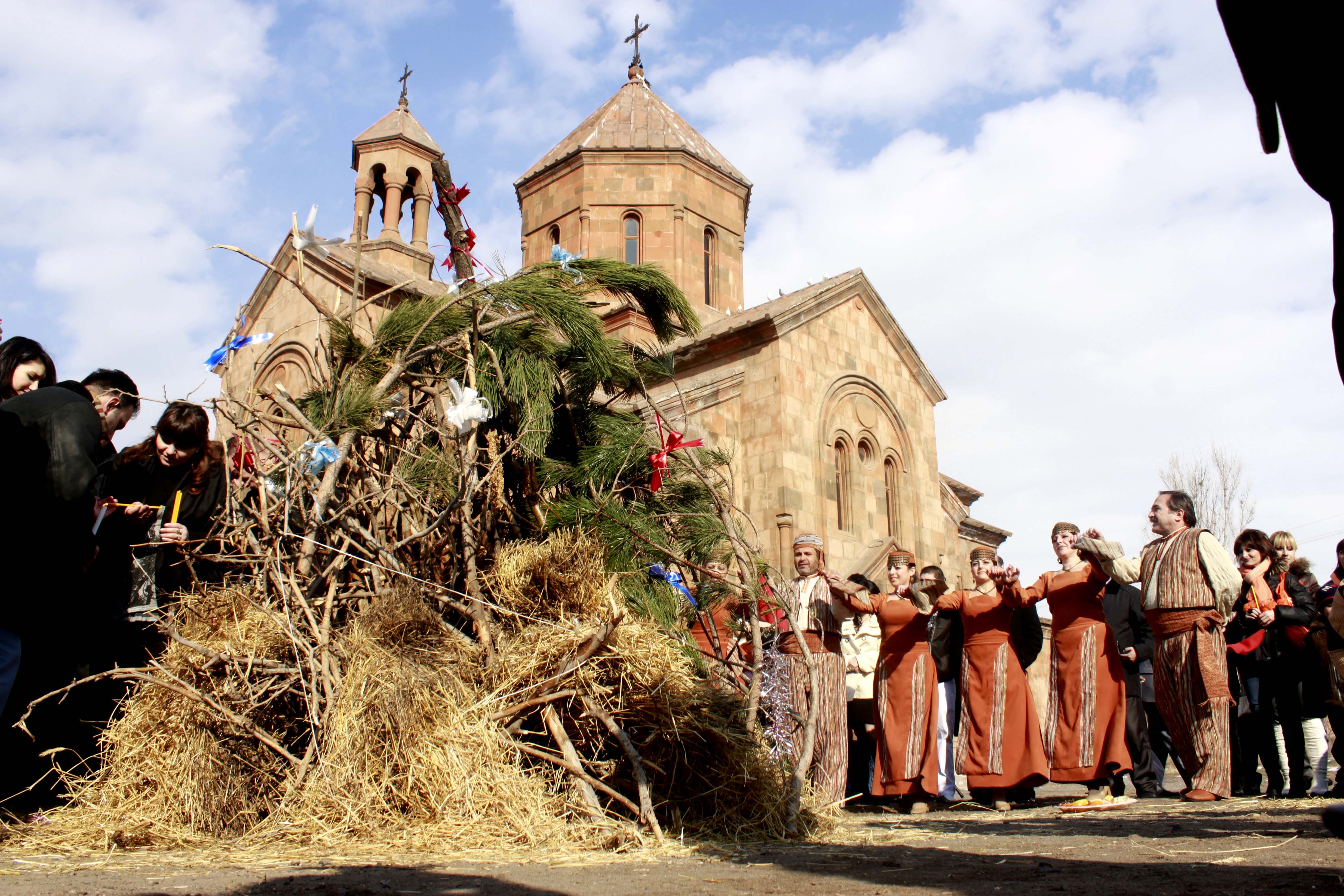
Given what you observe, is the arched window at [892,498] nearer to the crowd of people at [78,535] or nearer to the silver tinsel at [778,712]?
the silver tinsel at [778,712]

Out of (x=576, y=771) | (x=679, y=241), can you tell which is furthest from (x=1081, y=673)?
(x=679, y=241)

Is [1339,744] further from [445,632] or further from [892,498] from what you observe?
[892,498]

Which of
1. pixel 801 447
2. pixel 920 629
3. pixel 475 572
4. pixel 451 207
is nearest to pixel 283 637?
pixel 475 572

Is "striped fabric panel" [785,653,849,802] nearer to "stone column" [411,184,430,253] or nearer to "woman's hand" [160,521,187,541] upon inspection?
"woman's hand" [160,521,187,541]

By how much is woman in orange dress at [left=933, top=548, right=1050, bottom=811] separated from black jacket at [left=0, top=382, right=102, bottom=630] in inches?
171

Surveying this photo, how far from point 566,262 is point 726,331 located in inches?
378

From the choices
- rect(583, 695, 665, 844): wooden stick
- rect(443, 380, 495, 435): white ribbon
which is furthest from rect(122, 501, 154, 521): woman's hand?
rect(583, 695, 665, 844): wooden stick

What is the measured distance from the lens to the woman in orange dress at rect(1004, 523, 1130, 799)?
5.19m

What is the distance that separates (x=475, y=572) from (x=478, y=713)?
2.33ft

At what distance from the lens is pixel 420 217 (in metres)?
17.8

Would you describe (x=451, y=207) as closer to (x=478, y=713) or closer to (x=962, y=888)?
(x=478, y=713)

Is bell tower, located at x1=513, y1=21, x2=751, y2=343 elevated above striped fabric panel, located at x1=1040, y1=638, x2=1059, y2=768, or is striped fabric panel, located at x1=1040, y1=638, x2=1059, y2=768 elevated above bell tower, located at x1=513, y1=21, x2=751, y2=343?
bell tower, located at x1=513, y1=21, x2=751, y2=343

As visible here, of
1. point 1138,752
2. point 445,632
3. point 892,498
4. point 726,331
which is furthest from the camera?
point 892,498

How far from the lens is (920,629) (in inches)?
229
